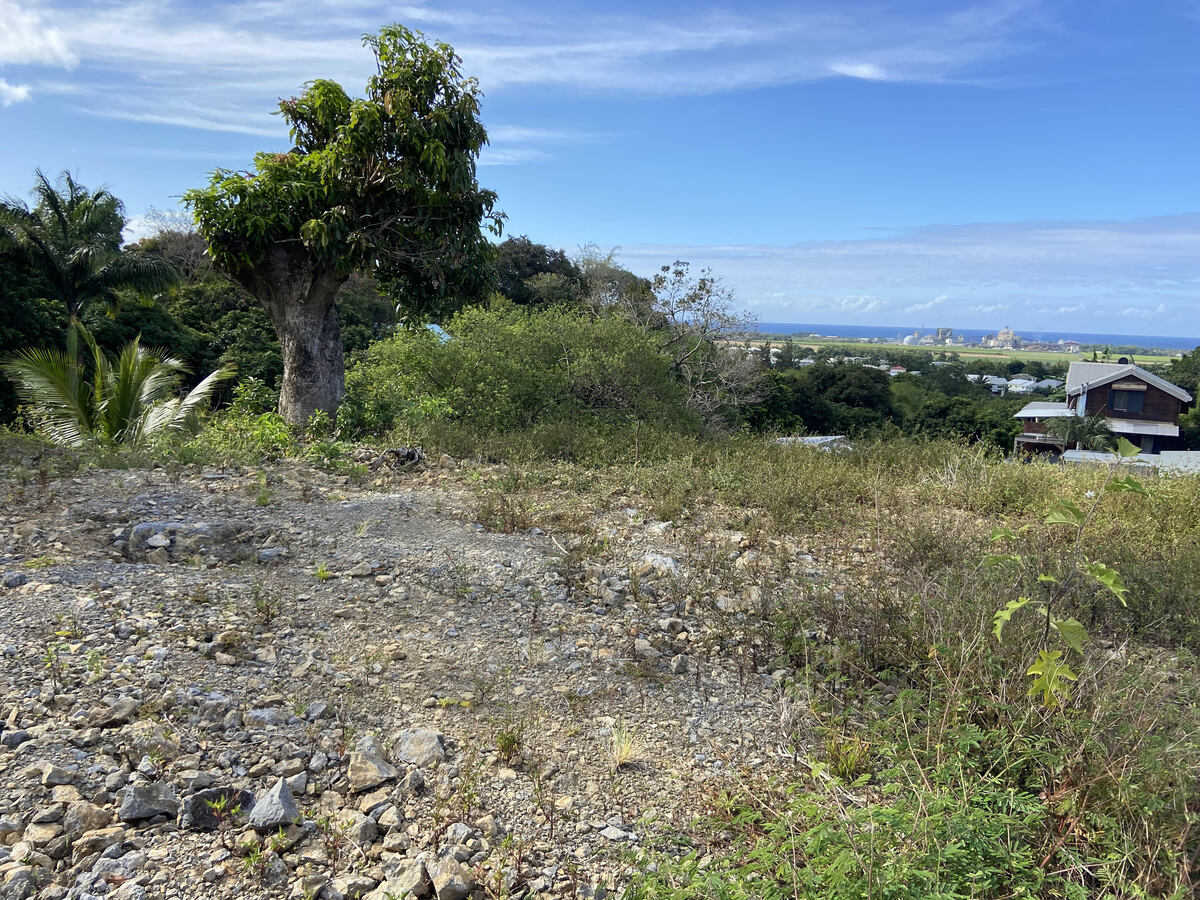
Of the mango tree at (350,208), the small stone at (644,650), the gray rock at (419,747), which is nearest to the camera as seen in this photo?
the gray rock at (419,747)

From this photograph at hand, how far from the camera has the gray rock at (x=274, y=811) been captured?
228cm

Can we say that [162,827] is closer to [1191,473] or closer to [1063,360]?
[1191,473]

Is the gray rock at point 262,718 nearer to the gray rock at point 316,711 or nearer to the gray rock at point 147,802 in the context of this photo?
the gray rock at point 316,711

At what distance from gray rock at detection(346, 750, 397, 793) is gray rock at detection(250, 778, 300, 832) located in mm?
207

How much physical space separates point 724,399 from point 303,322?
39.9 feet

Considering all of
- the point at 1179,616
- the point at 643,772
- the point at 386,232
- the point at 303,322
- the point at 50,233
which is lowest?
the point at 643,772

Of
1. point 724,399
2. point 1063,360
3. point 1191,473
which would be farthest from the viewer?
point 1063,360

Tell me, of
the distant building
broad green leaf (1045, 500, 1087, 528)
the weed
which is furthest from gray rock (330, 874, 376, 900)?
the distant building

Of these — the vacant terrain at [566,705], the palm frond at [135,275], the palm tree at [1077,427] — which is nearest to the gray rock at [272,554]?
the vacant terrain at [566,705]

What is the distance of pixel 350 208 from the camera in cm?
764

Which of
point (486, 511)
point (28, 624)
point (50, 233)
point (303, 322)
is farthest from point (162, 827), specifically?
point (50, 233)

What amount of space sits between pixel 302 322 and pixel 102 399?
248cm

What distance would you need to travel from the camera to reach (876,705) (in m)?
3.03

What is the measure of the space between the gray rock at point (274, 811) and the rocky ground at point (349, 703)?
1cm
